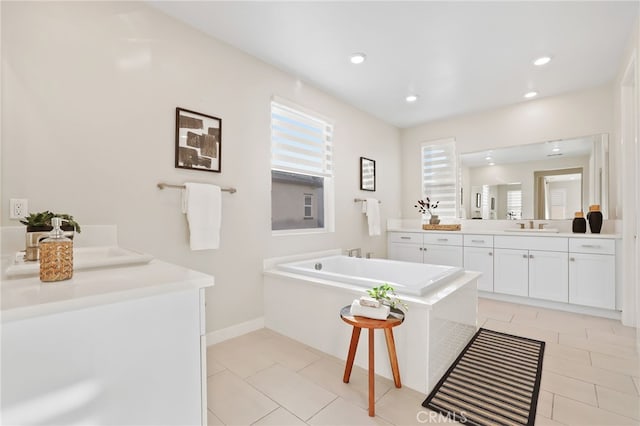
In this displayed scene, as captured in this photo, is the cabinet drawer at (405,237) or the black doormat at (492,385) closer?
the black doormat at (492,385)

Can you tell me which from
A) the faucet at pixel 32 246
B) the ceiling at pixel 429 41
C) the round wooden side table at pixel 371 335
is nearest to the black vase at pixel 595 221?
the ceiling at pixel 429 41

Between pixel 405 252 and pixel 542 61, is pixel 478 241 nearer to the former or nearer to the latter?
pixel 405 252

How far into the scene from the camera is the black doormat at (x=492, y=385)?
1.61 m

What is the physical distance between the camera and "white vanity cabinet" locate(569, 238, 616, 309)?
3.02 m

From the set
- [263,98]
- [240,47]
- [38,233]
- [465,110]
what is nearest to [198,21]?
[240,47]

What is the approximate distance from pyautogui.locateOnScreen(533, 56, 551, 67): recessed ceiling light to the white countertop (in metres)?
3.50

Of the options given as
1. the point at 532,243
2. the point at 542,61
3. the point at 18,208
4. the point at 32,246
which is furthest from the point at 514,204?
the point at 18,208

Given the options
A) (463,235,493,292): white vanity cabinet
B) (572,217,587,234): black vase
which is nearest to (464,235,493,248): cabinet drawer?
(463,235,493,292): white vanity cabinet

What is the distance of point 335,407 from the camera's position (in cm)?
168

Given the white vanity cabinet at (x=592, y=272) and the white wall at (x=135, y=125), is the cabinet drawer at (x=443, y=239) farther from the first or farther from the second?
the white wall at (x=135, y=125)

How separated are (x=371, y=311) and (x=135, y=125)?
6.50ft

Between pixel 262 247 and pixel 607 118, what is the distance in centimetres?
410

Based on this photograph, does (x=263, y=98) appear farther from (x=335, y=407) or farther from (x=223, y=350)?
(x=335, y=407)

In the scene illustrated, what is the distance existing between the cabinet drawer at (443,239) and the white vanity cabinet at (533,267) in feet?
1.45
